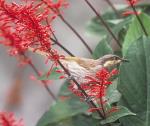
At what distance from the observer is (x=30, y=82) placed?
4664 mm

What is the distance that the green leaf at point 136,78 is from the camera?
1.38 meters

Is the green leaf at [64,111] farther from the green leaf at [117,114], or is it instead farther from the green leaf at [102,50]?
the green leaf at [117,114]

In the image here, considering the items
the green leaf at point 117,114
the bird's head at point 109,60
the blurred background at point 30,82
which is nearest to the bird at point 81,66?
the bird's head at point 109,60

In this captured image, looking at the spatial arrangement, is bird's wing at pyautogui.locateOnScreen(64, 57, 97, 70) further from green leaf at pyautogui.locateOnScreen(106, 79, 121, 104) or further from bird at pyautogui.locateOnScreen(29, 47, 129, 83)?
green leaf at pyautogui.locateOnScreen(106, 79, 121, 104)

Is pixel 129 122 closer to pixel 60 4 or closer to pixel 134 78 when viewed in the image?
pixel 134 78

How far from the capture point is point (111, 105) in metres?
1.43

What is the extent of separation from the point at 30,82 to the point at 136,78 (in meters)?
3.32

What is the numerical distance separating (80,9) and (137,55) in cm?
365

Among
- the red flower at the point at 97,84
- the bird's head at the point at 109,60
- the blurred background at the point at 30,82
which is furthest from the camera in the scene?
the blurred background at the point at 30,82

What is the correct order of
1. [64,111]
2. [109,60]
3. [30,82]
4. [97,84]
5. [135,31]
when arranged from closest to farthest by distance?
[97,84]
[109,60]
[135,31]
[64,111]
[30,82]

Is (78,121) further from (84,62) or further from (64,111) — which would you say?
(84,62)

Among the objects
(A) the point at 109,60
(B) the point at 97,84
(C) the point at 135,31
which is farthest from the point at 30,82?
(B) the point at 97,84

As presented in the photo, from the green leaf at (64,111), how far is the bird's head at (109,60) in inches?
9.9

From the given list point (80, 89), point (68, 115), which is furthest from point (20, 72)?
point (80, 89)
